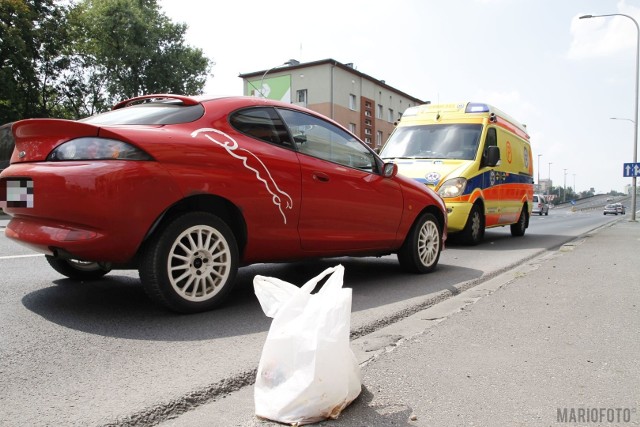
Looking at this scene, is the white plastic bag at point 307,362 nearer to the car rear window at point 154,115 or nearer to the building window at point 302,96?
the car rear window at point 154,115

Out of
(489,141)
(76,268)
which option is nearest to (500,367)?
(76,268)

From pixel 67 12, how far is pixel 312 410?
35.7 metres

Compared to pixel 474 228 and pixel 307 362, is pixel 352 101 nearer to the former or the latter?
pixel 474 228

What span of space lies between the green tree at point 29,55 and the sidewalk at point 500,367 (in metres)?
30.7

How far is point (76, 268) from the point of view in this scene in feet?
14.5

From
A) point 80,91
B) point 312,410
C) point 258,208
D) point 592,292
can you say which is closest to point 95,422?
point 312,410

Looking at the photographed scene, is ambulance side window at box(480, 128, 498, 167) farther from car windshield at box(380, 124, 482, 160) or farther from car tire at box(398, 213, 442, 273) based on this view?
car tire at box(398, 213, 442, 273)

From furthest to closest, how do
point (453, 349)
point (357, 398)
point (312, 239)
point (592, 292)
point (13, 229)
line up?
point (592, 292) → point (312, 239) → point (13, 229) → point (453, 349) → point (357, 398)

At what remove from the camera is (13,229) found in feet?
11.6

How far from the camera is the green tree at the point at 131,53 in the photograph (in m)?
33.7

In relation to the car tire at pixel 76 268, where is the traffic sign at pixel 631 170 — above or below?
above

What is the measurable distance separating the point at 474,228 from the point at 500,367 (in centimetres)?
659

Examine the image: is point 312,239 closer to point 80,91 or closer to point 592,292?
point 592,292

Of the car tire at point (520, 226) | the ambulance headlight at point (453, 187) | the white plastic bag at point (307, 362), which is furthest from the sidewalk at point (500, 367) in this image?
the car tire at point (520, 226)
